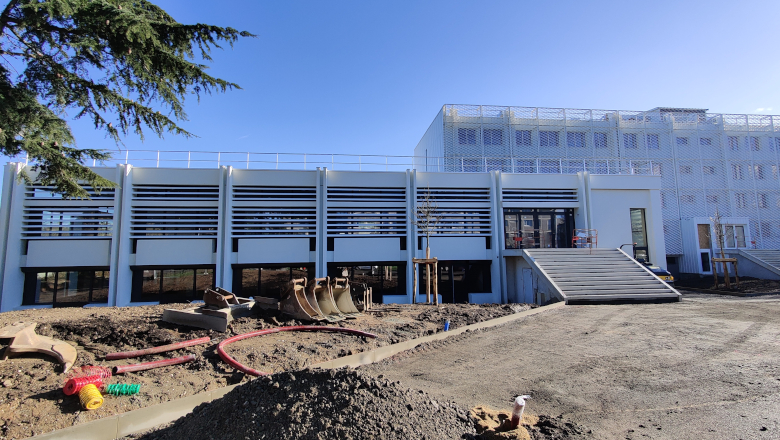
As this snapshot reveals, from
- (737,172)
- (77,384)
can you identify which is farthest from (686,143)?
(77,384)

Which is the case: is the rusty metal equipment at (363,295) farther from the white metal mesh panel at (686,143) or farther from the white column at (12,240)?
the white metal mesh panel at (686,143)

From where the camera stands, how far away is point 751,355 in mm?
7043

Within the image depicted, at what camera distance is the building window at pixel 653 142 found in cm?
2992

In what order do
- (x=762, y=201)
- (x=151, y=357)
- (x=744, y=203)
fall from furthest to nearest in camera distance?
(x=762, y=201) < (x=744, y=203) < (x=151, y=357)

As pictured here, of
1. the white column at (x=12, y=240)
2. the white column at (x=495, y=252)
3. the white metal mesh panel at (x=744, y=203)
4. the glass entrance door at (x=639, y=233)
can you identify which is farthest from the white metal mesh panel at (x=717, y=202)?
the white column at (x=12, y=240)

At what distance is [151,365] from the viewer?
567 cm

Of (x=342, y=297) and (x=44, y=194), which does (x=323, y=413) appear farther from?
(x=44, y=194)

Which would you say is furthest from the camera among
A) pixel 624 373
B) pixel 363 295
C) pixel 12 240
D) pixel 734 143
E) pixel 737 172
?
pixel 734 143

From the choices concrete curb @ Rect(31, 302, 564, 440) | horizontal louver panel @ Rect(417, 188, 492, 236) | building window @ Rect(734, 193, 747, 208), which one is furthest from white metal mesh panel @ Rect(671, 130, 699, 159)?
concrete curb @ Rect(31, 302, 564, 440)

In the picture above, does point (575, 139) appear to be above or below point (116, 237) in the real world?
above

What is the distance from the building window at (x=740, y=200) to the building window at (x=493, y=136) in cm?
1925

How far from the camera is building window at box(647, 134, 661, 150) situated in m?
29.9

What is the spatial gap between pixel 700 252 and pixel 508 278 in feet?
56.0

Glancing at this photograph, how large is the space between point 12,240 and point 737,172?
45.6 metres
